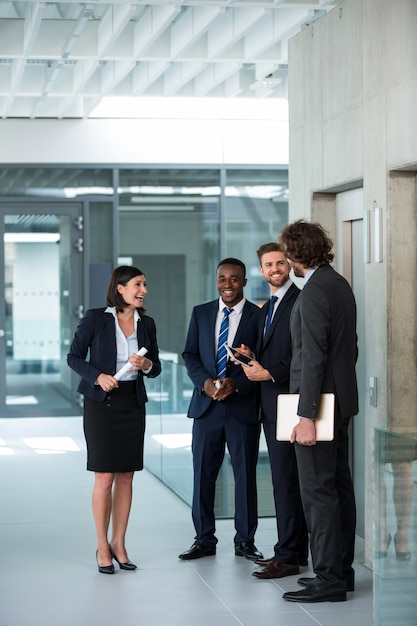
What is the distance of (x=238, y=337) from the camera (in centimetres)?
620

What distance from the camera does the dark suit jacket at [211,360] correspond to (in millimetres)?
6180

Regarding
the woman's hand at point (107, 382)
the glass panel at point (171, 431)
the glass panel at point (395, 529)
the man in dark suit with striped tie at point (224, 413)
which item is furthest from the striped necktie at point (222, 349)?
the glass panel at point (171, 431)

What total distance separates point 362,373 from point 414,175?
144 centimetres

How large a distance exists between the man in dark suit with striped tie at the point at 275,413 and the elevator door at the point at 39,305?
25.6 feet

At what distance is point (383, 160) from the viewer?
578 centimetres

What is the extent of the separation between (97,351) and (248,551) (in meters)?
1.43

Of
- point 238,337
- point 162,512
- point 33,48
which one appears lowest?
point 162,512

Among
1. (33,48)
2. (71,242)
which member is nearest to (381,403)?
(33,48)

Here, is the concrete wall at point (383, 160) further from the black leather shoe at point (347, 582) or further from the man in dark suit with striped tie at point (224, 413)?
the man in dark suit with striped tie at point (224, 413)

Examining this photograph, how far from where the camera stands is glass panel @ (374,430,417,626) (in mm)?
4336

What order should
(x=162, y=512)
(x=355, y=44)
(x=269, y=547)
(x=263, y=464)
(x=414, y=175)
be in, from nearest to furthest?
(x=414, y=175) → (x=355, y=44) → (x=269, y=547) → (x=162, y=512) → (x=263, y=464)

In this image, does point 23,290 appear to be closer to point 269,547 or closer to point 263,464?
point 263,464

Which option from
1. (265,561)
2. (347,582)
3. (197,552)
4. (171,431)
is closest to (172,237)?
(171,431)

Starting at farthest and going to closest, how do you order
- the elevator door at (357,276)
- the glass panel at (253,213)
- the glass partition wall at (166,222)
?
the glass panel at (253,213) < the glass partition wall at (166,222) < the elevator door at (357,276)
